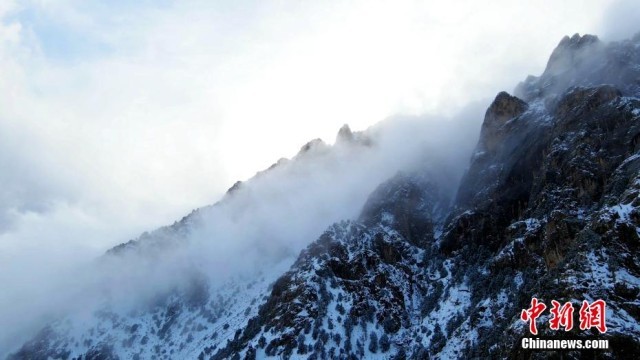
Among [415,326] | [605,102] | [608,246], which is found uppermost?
[605,102]

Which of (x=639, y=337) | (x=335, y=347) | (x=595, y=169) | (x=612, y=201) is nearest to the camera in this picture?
(x=639, y=337)

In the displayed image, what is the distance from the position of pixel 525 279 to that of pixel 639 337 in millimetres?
51260

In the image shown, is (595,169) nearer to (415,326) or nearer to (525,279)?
(525,279)

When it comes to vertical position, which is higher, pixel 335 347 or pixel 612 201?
pixel 612 201

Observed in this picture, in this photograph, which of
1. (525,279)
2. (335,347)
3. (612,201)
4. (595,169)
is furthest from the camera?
(335,347)

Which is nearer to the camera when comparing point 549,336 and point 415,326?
point 549,336

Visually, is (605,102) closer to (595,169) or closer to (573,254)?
(595,169)

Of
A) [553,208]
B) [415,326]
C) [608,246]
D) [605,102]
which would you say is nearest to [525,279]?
[553,208]

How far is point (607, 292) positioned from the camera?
10512 cm

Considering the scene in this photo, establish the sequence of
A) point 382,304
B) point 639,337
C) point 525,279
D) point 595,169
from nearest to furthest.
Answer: point 639,337 < point 525,279 < point 595,169 < point 382,304

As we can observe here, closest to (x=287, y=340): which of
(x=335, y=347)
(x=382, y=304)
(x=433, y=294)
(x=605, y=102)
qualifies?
(x=335, y=347)

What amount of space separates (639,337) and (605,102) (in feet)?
362

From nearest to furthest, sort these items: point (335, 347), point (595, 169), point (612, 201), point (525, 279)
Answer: point (612, 201)
point (525, 279)
point (595, 169)
point (335, 347)

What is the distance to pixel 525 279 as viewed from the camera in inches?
5768
